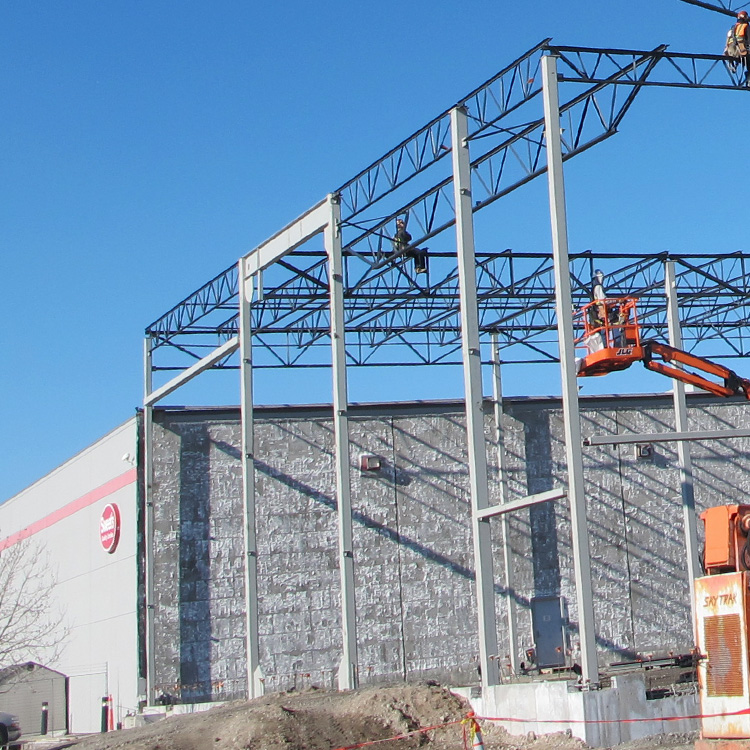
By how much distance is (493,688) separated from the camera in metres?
22.2

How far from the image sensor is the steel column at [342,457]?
27.4 m

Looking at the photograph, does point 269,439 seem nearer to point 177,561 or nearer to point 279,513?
point 279,513

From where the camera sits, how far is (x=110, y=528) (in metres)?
37.1

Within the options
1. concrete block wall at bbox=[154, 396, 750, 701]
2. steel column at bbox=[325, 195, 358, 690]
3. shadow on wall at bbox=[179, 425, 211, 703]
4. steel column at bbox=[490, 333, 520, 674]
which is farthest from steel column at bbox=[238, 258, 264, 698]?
steel column at bbox=[490, 333, 520, 674]

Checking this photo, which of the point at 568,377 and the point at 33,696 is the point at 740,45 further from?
the point at 33,696

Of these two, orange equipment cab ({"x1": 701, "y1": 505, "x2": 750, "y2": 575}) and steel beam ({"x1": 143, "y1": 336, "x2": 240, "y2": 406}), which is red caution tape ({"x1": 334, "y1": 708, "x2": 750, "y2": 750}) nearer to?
orange equipment cab ({"x1": 701, "y1": 505, "x2": 750, "y2": 575})

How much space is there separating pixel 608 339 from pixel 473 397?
127 inches

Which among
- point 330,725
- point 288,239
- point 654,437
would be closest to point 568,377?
point 654,437

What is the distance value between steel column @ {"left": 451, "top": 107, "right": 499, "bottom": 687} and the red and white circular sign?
16.3 m

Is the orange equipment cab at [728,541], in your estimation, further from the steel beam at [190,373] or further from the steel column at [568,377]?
the steel beam at [190,373]

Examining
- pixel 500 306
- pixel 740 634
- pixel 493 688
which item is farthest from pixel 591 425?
pixel 740 634

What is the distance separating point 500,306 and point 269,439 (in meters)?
8.68

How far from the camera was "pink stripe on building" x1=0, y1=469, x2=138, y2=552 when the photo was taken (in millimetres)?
36656

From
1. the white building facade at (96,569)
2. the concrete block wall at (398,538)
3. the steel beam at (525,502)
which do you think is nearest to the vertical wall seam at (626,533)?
the concrete block wall at (398,538)
